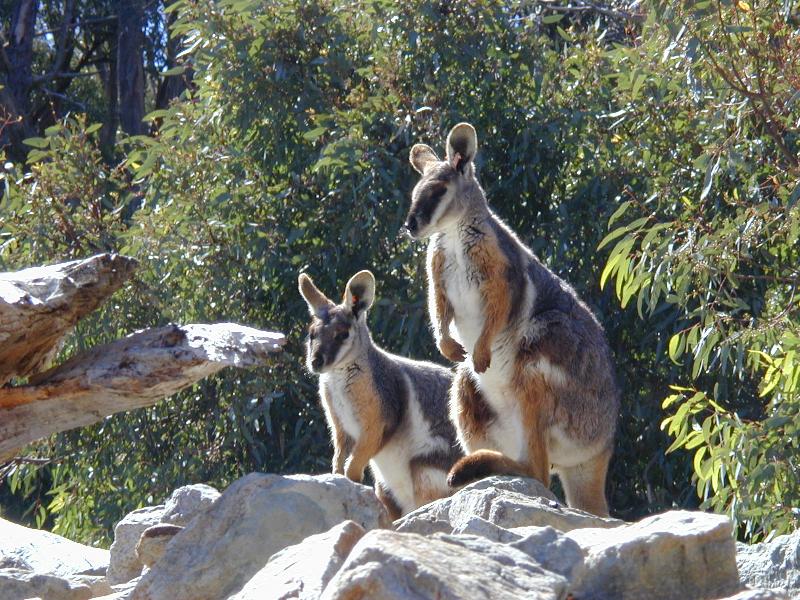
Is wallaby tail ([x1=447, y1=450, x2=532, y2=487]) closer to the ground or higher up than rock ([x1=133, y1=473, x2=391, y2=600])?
closer to the ground

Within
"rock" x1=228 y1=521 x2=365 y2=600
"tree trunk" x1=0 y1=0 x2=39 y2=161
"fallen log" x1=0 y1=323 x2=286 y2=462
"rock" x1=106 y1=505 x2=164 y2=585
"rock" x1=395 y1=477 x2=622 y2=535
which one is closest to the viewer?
"rock" x1=228 y1=521 x2=365 y2=600

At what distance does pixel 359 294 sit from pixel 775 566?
148 inches


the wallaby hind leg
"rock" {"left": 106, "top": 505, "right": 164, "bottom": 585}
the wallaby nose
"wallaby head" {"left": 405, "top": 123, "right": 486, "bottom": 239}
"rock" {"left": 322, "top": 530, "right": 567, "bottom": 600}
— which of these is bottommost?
the wallaby hind leg

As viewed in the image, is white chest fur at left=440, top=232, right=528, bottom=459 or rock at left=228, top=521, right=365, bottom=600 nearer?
rock at left=228, top=521, right=365, bottom=600

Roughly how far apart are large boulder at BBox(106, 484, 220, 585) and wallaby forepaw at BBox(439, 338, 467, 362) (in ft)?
4.78

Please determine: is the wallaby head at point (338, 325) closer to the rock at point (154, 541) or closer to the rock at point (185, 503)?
the rock at point (185, 503)

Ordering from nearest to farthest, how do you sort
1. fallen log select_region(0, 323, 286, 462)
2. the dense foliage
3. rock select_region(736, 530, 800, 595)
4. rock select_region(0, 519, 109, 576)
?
rock select_region(736, 530, 800, 595)
fallen log select_region(0, 323, 286, 462)
rock select_region(0, 519, 109, 576)
the dense foliage

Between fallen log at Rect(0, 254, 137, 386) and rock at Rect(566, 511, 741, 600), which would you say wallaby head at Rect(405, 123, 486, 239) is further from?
rock at Rect(566, 511, 741, 600)

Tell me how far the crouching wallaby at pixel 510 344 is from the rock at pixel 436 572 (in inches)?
105

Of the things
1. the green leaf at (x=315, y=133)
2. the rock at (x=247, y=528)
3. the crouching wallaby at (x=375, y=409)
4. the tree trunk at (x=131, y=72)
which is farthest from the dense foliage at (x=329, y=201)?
the tree trunk at (x=131, y=72)

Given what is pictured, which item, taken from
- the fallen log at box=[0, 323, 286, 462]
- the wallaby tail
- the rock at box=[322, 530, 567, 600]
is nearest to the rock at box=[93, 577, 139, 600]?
the fallen log at box=[0, 323, 286, 462]

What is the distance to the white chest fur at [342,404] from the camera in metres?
7.29

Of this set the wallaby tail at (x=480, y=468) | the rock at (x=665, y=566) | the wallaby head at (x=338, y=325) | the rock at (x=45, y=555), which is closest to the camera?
the rock at (x=665, y=566)

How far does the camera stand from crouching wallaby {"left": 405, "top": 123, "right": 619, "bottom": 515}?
618 cm
